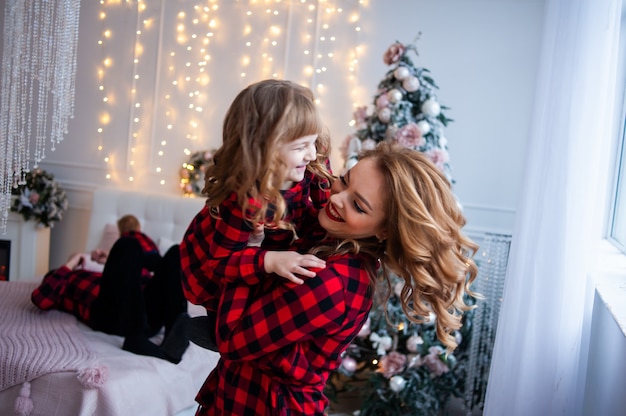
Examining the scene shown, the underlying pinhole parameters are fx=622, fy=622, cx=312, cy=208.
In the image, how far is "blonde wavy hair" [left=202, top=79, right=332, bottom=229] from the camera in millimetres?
1081

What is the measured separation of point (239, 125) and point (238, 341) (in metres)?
0.41

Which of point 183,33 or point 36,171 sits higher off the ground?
point 183,33

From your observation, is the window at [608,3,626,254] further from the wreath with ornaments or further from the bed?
the wreath with ornaments

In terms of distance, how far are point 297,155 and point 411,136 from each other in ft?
6.74

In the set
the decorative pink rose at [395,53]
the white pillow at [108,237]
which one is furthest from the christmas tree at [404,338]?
the white pillow at [108,237]

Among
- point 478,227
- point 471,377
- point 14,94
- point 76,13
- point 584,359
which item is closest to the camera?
point 584,359

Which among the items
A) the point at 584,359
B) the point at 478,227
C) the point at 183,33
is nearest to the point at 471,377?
the point at 478,227

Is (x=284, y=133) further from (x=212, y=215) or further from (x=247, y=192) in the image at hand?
(x=212, y=215)

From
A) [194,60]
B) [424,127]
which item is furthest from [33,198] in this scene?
[424,127]

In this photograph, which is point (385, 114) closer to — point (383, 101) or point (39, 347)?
point (383, 101)

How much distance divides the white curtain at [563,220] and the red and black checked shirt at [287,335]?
922mm

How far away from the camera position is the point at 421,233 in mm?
1185

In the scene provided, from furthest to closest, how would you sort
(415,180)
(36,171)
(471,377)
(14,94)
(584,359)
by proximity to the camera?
(36,171) → (471,377) → (14,94) → (584,359) → (415,180)

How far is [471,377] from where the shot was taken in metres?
3.17
